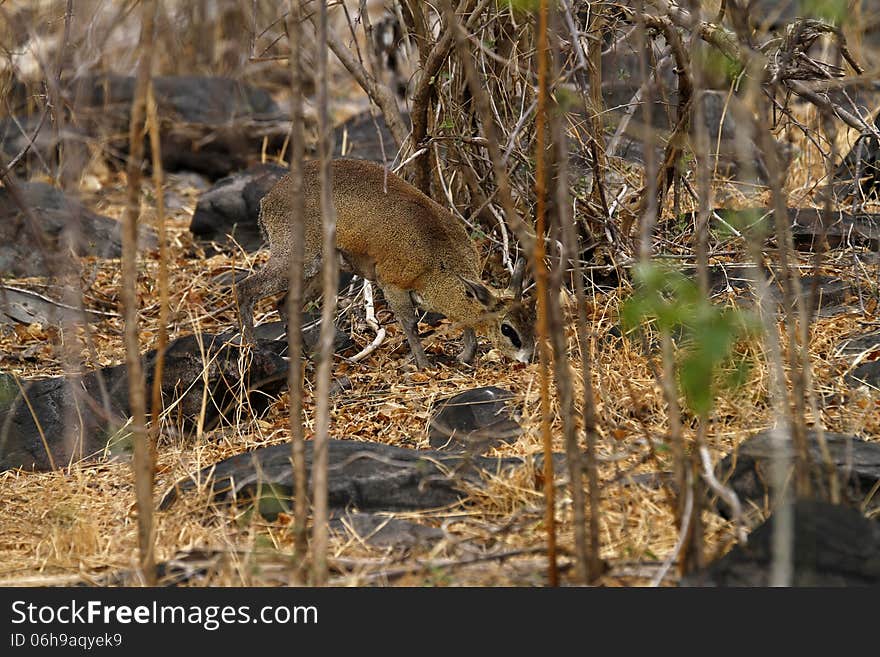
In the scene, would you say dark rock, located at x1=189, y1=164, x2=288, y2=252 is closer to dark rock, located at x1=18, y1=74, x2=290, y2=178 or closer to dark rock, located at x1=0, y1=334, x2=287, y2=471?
dark rock, located at x1=18, y1=74, x2=290, y2=178

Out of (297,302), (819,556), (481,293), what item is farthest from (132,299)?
(481,293)

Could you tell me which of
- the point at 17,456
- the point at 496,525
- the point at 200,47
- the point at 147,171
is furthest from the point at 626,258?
the point at 200,47

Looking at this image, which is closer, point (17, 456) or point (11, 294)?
point (17, 456)

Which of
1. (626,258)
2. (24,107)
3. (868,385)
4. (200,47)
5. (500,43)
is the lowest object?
(868,385)

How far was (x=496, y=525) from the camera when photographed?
4.36 metres

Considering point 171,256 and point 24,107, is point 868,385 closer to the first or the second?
point 171,256

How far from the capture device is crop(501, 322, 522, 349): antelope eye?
260 inches

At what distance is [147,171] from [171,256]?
3.21 meters

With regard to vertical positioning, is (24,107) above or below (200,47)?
below

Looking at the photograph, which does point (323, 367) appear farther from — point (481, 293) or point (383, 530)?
point (481, 293)

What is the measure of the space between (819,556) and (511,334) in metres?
3.27

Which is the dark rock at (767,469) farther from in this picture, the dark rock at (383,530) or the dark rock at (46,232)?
the dark rock at (46,232)

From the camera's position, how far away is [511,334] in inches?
261
